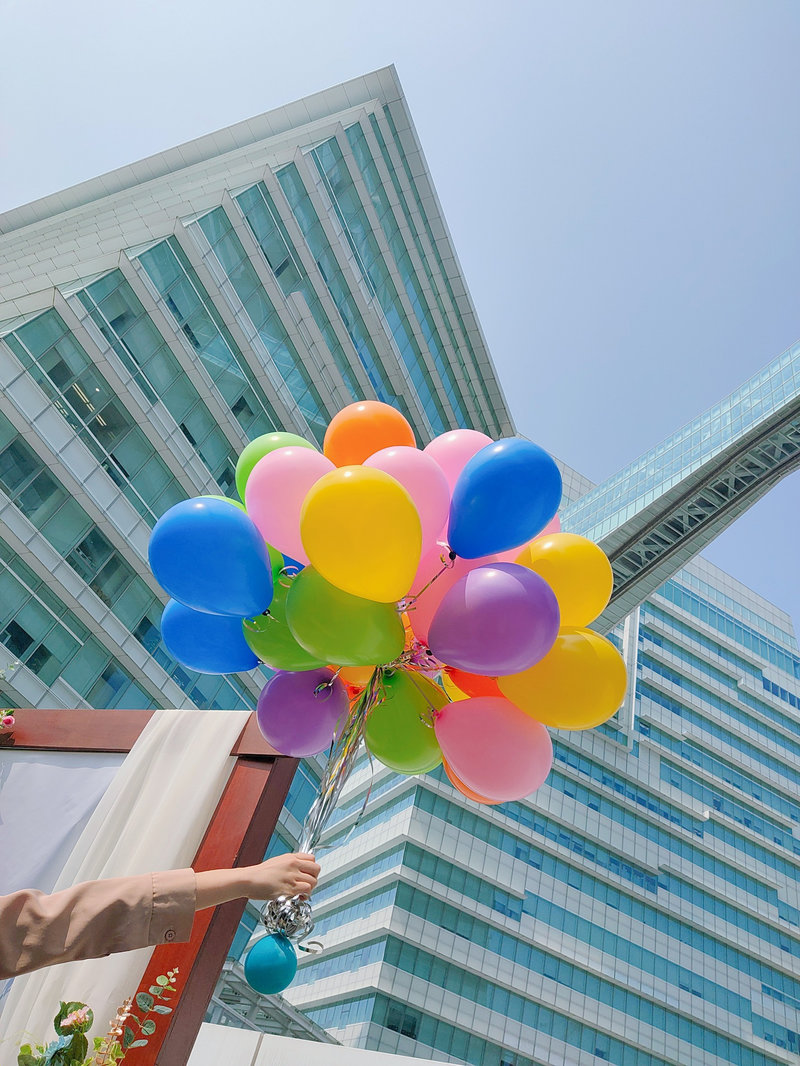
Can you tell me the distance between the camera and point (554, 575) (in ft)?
11.0

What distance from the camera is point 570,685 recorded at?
122 inches

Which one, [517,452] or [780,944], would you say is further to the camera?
[780,944]

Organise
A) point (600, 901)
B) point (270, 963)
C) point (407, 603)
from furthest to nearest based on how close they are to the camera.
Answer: point (600, 901), point (407, 603), point (270, 963)

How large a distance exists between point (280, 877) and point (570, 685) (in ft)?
4.89

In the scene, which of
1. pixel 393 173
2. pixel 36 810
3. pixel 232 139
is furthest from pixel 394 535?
pixel 232 139

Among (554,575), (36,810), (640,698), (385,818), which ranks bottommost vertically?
(36,810)

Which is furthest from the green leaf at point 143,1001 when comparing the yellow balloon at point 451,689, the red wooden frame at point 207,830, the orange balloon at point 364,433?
the orange balloon at point 364,433

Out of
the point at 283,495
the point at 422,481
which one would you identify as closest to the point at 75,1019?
the point at 283,495

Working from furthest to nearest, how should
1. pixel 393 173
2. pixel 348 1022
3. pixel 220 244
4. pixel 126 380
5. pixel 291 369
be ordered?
1. pixel 348 1022
2. pixel 393 173
3. pixel 291 369
4. pixel 220 244
5. pixel 126 380

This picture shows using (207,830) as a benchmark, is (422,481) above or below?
Result: above

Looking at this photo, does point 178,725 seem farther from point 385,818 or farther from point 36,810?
point 385,818

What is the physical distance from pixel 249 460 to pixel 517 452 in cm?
145

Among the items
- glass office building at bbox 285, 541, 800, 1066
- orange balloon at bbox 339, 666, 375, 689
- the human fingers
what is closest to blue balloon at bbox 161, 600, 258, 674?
orange balloon at bbox 339, 666, 375, 689

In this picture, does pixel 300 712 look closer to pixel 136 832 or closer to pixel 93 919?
pixel 136 832
